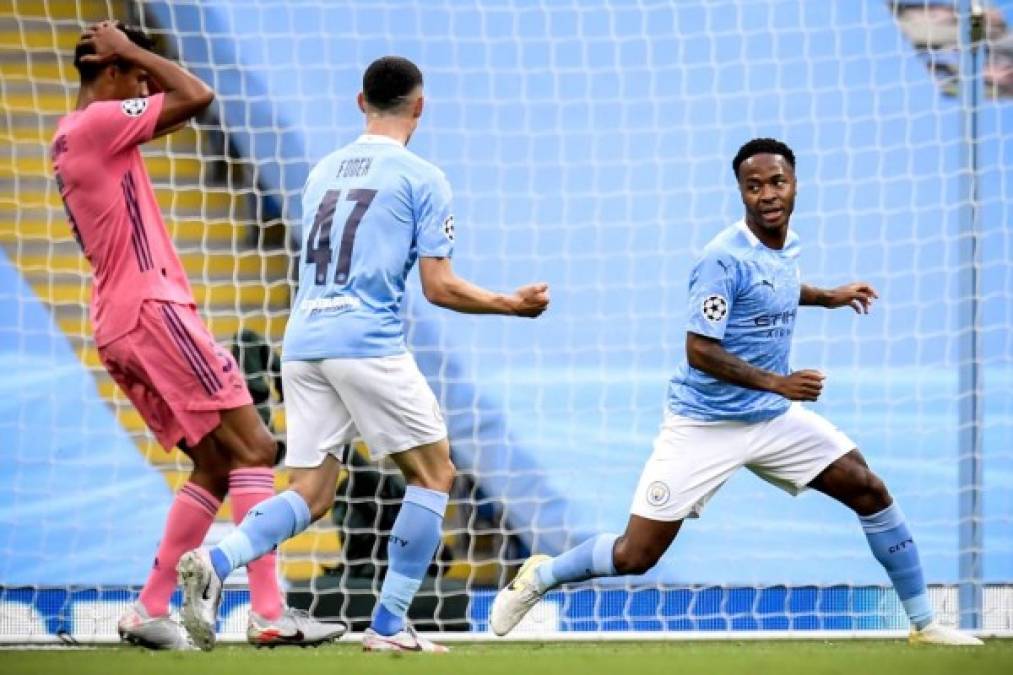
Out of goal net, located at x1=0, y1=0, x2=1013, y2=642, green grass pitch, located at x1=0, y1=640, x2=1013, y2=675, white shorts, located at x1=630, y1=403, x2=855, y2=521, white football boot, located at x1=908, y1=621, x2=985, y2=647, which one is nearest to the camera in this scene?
green grass pitch, located at x1=0, y1=640, x2=1013, y2=675

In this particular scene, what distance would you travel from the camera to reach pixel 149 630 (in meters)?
6.23

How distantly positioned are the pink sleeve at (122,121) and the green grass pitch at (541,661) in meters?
1.73

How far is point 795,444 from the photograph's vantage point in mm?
6352

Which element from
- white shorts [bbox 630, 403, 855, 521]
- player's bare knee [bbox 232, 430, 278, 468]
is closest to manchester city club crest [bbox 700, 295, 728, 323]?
white shorts [bbox 630, 403, 855, 521]

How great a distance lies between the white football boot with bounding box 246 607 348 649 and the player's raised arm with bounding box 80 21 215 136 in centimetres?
172

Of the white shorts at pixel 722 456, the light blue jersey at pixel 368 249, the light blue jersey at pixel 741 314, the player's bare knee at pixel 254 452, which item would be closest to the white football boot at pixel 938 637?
the white shorts at pixel 722 456

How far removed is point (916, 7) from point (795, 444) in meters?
3.36

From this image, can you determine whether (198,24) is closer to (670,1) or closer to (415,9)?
(415,9)

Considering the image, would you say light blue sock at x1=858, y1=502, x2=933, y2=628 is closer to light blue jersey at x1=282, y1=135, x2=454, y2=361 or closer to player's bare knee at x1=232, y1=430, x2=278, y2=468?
light blue jersey at x1=282, y1=135, x2=454, y2=361

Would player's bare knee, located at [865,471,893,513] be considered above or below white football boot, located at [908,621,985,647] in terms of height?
above

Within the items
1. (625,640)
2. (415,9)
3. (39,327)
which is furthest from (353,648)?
(415,9)

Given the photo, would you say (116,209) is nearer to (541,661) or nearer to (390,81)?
(390,81)

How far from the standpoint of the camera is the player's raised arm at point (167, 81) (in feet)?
20.0

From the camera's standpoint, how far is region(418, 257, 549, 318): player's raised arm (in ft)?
18.0
